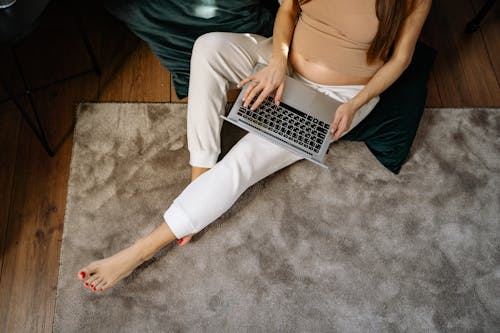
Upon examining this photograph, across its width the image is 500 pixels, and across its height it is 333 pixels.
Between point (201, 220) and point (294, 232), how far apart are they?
0.35 m

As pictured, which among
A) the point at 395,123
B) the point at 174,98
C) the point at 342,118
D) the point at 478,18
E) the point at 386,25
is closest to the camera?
the point at 386,25

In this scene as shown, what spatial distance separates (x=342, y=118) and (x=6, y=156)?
3.66 feet

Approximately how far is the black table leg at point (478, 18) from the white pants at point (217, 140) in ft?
2.69

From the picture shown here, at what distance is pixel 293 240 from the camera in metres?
1.48

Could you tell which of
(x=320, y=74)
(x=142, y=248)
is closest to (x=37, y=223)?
(x=142, y=248)

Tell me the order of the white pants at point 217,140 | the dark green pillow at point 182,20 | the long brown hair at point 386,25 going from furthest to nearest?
1. the dark green pillow at point 182,20
2. the white pants at point 217,140
3. the long brown hair at point 386,25

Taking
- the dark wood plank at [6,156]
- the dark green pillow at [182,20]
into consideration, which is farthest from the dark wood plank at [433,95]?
the dark wood plank at [6,156]

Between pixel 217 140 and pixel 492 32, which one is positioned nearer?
pixel 217 140

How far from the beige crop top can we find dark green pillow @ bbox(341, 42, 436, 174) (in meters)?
0.23

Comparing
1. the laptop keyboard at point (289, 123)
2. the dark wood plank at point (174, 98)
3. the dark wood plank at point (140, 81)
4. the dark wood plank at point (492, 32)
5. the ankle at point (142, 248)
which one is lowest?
the ankle at point (142, 248)

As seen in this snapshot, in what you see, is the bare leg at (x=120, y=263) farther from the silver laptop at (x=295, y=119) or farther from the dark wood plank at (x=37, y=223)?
the silver laptop at (x=295, y=119)

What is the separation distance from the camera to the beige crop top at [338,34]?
1236mm

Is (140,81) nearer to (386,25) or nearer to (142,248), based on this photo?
(142,248)

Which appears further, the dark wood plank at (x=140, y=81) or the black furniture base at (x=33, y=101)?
the dark wood plank at (x=140, y=81)
